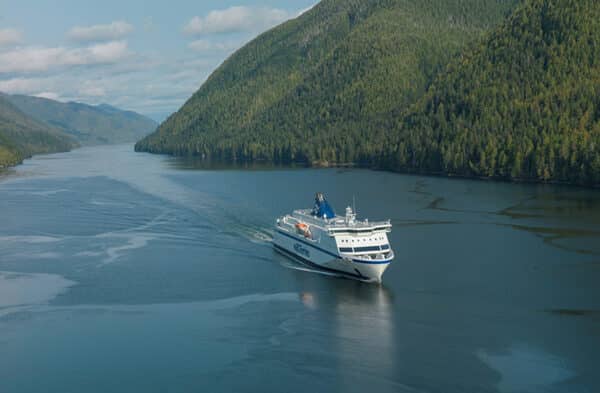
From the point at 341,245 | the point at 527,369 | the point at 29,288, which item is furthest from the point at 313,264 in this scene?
the point at 527,369

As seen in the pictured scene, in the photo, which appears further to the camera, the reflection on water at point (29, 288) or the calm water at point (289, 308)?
the reflection on water at point (29, 288)

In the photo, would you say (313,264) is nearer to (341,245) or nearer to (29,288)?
(341,245)

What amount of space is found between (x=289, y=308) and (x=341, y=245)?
41.6 feet

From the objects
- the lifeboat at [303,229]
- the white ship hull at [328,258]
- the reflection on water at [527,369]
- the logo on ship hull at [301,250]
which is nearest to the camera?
the reflection on water at [527,369]

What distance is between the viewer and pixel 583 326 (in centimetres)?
5778

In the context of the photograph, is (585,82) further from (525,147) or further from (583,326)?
(583,326)

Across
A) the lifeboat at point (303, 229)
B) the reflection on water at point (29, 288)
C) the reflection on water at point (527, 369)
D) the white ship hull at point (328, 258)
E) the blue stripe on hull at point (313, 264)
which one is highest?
the lifeboat at point (303, 229)

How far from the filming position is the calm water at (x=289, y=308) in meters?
50.6

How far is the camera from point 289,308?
216 ft

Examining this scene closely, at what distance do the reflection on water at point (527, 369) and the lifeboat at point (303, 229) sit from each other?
3470cm

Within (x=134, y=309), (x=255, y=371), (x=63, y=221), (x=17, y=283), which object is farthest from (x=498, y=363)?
(x=63, y=221)

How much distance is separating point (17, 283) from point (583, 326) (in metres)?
61.9

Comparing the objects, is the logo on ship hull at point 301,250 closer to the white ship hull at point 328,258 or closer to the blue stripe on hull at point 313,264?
the white ship hull at point 328,258

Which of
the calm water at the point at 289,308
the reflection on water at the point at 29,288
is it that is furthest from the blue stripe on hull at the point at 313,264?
the reflection on water at the point at 29,288
